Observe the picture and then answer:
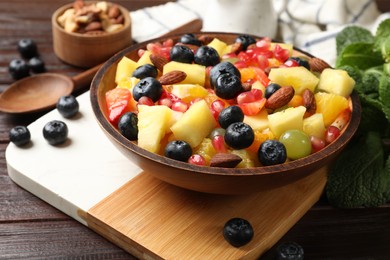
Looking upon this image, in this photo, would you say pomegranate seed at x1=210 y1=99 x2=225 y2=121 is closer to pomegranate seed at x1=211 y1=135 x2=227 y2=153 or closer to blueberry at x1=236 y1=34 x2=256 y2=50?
pomegranate seed at x1=211 y1=135 x2=227 y2=153

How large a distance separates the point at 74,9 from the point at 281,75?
1.08m

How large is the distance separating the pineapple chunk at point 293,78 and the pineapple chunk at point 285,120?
13 cm

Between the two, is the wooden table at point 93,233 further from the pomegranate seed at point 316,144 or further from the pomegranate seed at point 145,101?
the pomegranate seed at point 145,101

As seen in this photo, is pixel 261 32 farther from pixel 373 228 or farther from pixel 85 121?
pixel 373 228

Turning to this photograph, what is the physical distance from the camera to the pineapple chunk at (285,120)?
60.7 inches

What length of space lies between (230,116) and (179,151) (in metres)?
0.16

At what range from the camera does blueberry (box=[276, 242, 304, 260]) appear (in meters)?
1.51

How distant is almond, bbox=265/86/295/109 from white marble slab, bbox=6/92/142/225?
435mm

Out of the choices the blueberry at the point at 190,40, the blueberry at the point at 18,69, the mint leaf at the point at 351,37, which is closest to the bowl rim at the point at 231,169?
the blueberry at the point at 190,40

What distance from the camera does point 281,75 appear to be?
5.52 ft

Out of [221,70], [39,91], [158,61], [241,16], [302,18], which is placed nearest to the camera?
[221,70]

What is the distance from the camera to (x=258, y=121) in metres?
1.58

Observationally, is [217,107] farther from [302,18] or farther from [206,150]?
[302,18]

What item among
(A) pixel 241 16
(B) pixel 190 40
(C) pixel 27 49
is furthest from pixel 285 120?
(C) pixel 27 49
